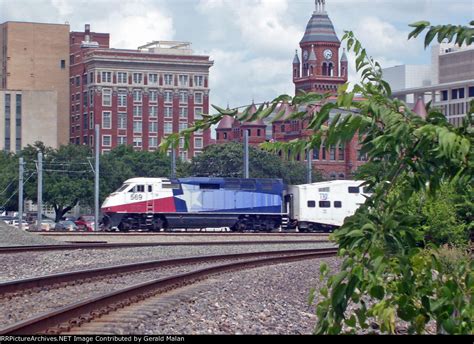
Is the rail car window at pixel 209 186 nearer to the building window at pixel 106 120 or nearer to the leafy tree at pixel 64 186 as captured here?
the leafy tree at pixel 64 186

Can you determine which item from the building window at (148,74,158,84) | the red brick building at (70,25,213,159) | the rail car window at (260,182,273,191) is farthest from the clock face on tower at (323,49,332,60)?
the rail car window at (260,182,273,191)

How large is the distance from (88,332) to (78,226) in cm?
8528

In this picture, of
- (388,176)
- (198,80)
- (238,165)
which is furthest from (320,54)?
(388,176)

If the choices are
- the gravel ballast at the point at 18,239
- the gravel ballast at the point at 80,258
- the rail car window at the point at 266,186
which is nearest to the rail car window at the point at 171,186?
the rail car window at the point at 266,186

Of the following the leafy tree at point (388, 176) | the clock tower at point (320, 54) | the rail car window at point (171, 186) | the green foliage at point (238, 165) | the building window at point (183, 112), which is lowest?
the leafy tree at point (388, 176)

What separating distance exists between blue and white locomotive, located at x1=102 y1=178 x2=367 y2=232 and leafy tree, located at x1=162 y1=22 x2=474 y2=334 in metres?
51.9

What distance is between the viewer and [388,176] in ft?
24.1

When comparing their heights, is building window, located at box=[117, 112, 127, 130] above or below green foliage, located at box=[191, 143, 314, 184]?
above

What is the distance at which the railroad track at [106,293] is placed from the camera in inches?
522

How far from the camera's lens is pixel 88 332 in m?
13.1

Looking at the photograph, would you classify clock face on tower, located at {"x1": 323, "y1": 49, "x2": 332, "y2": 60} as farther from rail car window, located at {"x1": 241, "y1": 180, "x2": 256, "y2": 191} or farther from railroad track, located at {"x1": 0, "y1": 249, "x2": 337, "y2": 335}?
railroad track, located at {"x1": 0, "y1": 249, "x2": 337, "y2": 335}

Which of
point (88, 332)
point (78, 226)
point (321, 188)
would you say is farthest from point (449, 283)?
point (78, 226)

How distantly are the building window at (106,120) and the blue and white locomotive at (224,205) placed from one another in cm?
10402

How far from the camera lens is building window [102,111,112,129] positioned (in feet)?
554
